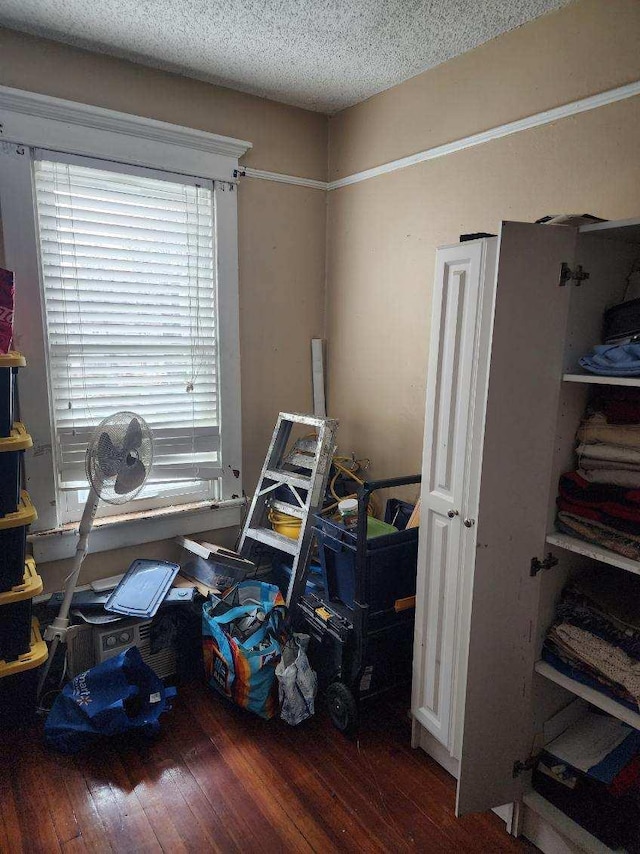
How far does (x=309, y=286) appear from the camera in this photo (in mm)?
3053

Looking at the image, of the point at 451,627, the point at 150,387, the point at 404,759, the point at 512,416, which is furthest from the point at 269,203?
the point at 404,759

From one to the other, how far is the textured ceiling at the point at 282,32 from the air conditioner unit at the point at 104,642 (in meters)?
2.43

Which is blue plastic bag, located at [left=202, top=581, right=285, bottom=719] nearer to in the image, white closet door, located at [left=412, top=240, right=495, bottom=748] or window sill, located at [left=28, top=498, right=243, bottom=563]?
window sill, located at [left=28, top=498, right=243, bottom=563]

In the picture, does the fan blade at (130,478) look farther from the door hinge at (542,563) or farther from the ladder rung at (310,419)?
the door hinge at (542,563)

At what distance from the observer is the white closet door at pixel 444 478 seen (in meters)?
1.76

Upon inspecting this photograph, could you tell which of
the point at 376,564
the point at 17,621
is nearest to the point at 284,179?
the point at 376,564

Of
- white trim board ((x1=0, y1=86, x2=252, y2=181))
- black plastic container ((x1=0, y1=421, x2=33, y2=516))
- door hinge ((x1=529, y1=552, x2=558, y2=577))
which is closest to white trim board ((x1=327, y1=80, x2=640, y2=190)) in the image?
white trim board ((x1=0, y1=86, x2=252, y2=181))

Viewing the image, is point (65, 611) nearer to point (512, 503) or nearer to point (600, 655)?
point (512, 503)

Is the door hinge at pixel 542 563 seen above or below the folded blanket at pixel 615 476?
below

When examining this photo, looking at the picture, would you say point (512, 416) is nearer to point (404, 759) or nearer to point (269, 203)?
point (404, 759)

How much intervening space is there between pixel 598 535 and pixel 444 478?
20.0 inches

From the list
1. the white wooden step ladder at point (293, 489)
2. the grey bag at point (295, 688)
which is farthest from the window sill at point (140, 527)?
the grey bag at point (295, 688)

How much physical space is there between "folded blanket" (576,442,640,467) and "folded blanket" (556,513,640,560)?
195 mm

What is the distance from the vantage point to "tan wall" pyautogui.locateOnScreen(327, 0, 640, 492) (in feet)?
6.04
